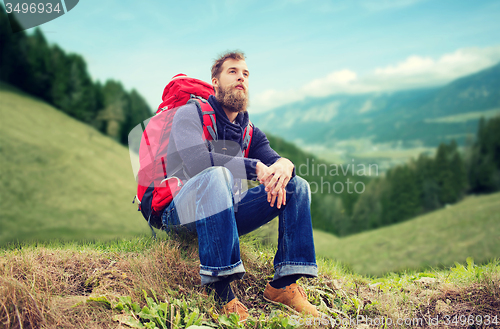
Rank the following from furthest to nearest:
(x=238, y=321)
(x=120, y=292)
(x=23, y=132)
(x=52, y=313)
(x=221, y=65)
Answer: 1. (x=23, y=132)
2. (x=221, y=65)
3. (x=120, y=292)
4. (x=238, y=321)
5. (x=52, y=313)

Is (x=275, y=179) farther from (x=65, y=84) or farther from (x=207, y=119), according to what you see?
(x=65, y=84)

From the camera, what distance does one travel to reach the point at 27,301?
87.7 inches

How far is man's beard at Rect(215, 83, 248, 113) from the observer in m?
3.16

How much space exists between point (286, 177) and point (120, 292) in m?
1.76

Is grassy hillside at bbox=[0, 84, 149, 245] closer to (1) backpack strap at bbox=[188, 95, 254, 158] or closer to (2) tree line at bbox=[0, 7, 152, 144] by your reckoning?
(2) tree line at bbox=[0, 7, 152, 144]

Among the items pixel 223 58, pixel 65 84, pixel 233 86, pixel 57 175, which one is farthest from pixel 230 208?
pixel 65 84

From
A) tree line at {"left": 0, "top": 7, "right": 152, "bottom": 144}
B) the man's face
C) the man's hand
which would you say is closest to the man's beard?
the man's face

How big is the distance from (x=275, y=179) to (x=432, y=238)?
188 ft

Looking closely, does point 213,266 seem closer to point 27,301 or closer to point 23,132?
point 27,301

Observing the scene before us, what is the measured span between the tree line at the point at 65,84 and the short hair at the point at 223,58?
107 ft

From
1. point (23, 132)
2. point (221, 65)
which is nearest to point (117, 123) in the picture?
point (23, 132)

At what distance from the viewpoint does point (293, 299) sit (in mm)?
2783

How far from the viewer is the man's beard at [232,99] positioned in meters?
3.16

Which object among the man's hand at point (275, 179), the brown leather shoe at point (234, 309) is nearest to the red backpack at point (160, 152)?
the man's hand at point (275, 179)
